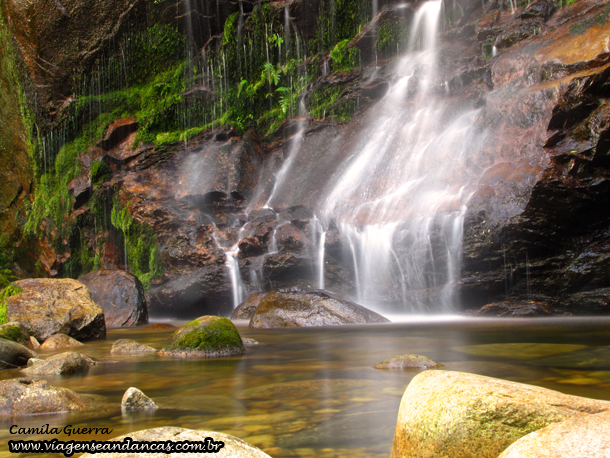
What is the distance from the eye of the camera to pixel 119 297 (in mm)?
13109

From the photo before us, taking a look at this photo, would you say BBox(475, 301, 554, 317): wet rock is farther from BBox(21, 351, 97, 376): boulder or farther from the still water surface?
BBox(21, 351, 97, 376): boulder

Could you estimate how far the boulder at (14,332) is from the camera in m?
6.89

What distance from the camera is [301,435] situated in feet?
10.2

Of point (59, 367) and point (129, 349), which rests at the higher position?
point (59, 367)

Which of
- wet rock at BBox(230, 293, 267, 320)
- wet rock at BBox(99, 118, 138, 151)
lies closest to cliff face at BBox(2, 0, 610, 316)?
wet rock at BBox(99, 118, 138, 151)

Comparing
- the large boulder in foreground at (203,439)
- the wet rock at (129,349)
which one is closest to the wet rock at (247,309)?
the wet rock at (129,349)

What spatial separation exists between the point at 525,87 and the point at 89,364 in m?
12.5

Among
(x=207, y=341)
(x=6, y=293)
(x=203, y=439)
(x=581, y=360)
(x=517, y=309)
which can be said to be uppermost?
(x=6, y=293)

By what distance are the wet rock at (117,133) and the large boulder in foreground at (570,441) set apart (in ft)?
71.4

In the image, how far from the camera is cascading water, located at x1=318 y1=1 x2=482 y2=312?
1208 cm

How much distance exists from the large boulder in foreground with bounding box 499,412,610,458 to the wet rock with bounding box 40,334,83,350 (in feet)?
26.2

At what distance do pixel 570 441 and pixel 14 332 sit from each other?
755 centimetres

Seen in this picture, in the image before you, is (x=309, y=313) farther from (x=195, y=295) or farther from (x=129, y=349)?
(x=195, y=295)

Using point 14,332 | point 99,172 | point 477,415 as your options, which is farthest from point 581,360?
point 99,172
